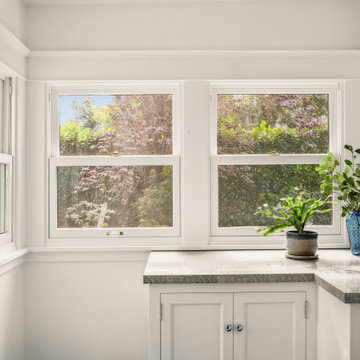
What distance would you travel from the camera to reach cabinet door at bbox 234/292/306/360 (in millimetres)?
2133

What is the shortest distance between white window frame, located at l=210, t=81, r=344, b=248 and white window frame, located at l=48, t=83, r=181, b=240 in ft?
0.84

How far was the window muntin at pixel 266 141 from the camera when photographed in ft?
9.44

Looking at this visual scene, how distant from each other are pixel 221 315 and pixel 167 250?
0.76 m

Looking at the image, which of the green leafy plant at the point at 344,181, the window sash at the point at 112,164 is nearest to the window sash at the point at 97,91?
the window sash at the point at 112,164

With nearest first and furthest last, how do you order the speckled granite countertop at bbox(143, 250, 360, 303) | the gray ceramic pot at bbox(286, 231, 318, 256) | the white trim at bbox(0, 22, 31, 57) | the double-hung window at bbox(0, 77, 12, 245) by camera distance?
the speckled granite countertop at bbox(143, 250, 360, 303), the white trim at bbox(0, 22, 31, 57), the gray ceramic pot at bbox(286, 231, 318, 256), the double-hung window at bbox(0, 77, 12, 245)

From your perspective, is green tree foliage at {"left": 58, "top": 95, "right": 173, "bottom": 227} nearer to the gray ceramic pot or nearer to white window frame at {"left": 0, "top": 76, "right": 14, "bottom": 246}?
white window frame at {"left": 0, "top": 76, "right": 14, "bottom": 246}

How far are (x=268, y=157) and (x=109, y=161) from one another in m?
1.12

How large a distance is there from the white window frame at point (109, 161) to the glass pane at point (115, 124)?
0.14 feet

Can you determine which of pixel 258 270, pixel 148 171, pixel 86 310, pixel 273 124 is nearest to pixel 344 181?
pixel 273 124

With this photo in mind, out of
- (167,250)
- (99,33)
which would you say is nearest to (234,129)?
(167,250)

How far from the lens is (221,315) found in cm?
213

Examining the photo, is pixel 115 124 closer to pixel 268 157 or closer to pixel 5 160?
pixel 5 160

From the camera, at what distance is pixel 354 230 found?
8.55ft

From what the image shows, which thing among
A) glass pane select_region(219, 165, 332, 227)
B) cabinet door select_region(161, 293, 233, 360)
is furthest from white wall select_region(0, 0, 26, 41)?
cabinet door select_region(161, 293, 233, 360)
